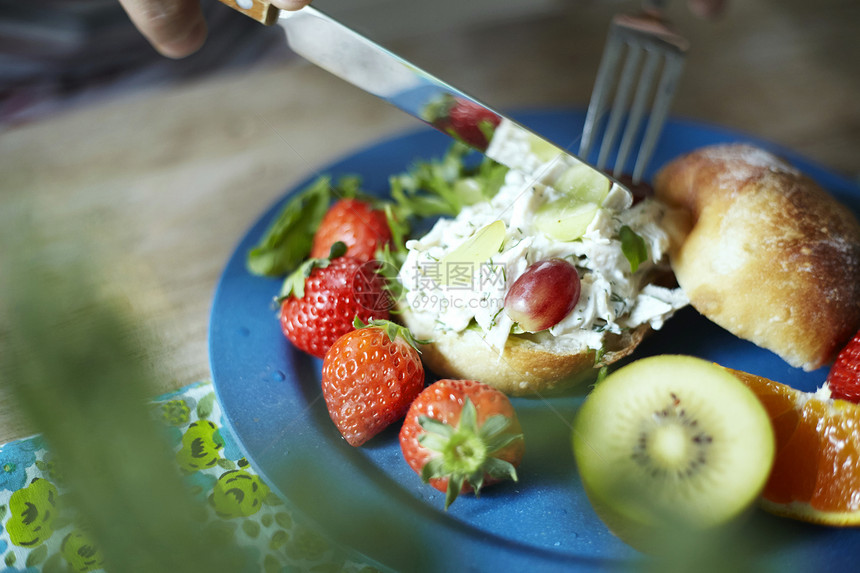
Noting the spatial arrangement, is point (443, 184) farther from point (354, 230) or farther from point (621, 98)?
point (621, 98)

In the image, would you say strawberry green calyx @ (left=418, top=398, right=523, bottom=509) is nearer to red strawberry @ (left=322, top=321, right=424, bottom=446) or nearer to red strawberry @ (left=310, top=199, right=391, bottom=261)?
red strawberry @ (left=322, top=321, right=424, bottom=446)

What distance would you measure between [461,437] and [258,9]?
1.11 meters

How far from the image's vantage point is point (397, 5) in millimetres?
3645

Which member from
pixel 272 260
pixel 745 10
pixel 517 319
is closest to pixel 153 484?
pixel 517 319

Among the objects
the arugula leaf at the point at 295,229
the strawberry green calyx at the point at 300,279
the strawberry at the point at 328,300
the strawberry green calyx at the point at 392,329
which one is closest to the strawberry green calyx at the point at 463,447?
the strawberry green calyx at the point at 392,329

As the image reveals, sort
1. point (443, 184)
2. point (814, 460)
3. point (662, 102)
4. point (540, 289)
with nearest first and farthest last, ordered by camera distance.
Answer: point (814, 460) → point (540, 289) → point (662, 102) → point (443, 184)

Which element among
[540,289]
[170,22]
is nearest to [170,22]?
[170,22]

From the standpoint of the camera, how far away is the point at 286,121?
2676mm

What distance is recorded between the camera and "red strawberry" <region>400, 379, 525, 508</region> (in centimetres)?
130

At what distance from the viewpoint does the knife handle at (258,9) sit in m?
1.46

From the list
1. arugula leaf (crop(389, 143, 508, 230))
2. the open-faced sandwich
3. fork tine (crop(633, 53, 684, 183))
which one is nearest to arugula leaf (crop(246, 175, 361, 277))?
arugula leaf (crop(389, 143, 508, 230))

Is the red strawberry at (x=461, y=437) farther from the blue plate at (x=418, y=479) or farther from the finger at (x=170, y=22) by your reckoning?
the finger at (x=170, y=22)

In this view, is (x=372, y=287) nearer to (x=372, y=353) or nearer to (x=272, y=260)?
(x=372, y=353)

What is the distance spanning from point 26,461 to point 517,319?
1.26 m
